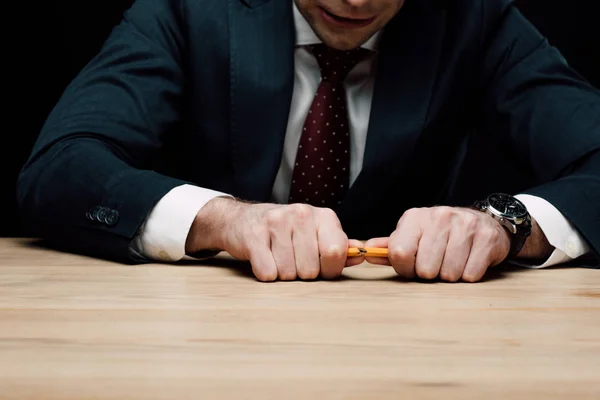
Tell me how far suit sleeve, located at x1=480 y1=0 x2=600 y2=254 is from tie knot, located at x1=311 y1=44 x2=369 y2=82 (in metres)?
0.27

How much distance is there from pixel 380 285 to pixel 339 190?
65cm

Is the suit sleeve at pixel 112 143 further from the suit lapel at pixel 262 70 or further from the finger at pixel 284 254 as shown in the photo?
the finger at pixel 284 254

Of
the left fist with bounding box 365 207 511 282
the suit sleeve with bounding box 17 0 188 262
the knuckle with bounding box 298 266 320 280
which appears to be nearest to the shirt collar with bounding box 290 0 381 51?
the suit sleeve with bounding box 17 0 188 262

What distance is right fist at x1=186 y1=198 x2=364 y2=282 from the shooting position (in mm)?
1086

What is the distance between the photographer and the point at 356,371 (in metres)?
0.67

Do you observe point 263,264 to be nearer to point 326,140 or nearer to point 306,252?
point 306,252

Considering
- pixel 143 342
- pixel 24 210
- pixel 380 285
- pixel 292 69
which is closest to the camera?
pixel 143 342

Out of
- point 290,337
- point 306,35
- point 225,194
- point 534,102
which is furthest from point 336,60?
point 290,337

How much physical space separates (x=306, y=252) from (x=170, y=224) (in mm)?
241

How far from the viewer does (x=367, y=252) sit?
3.67ft

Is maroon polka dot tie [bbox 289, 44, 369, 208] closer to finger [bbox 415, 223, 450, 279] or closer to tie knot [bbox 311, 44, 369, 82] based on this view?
tie knot [bbox 311, 44, 369, 82]

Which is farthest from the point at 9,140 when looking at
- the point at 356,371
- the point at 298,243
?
the point at 356,371

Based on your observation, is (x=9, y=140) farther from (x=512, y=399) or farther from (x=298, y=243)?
(x=512, y=399)

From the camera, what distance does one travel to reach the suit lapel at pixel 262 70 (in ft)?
5.24
